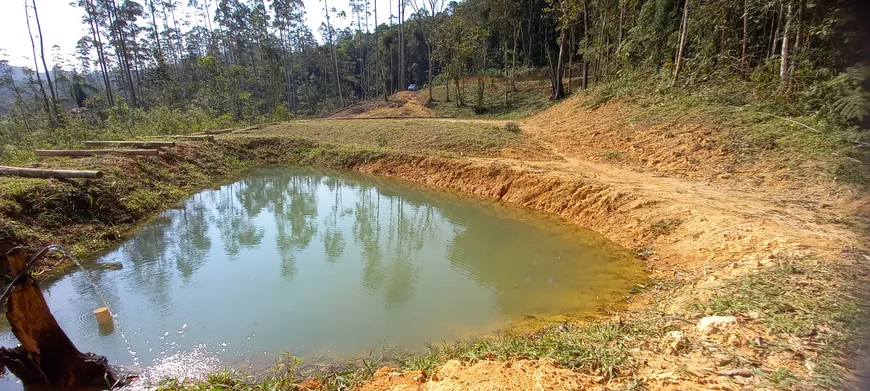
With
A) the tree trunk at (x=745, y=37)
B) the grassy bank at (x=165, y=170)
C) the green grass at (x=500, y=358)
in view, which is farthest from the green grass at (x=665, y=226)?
the tree trunk at (x=745, y=37)

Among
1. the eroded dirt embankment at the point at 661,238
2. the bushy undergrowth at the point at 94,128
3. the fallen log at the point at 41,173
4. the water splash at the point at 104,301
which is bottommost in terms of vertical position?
the water splash at the point at 104,301

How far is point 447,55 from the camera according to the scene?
82.0ft

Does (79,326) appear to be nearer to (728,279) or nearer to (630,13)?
(728,279)

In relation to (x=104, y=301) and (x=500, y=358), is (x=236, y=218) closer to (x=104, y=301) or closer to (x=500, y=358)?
(x=104, y=301)

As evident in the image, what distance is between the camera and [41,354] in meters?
3.28

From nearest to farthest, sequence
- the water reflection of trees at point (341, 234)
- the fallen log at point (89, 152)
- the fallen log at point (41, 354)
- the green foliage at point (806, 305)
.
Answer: the green foliage at point (806, 305) → the fallen log at point (41, 354) → the water reflection of trees at point (341, 234) → the fallen log at point (89, 152)

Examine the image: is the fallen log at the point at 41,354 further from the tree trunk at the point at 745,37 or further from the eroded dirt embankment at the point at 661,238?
the tree trunk at the point at 745,37

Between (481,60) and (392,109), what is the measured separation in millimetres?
7880

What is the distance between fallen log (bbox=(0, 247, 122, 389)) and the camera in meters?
3.14

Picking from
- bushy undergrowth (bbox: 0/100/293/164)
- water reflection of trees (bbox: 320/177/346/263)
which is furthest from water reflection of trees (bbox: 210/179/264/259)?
bushy undergrowth (bbox: 0/100/293/164)

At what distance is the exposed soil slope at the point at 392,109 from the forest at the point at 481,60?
1613mm

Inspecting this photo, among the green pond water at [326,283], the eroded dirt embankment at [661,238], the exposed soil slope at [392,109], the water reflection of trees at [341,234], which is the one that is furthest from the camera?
the exposed soil slope at [392,109]

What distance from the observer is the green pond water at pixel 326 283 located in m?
4.22

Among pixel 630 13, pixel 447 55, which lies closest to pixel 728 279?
pixel 630 13
